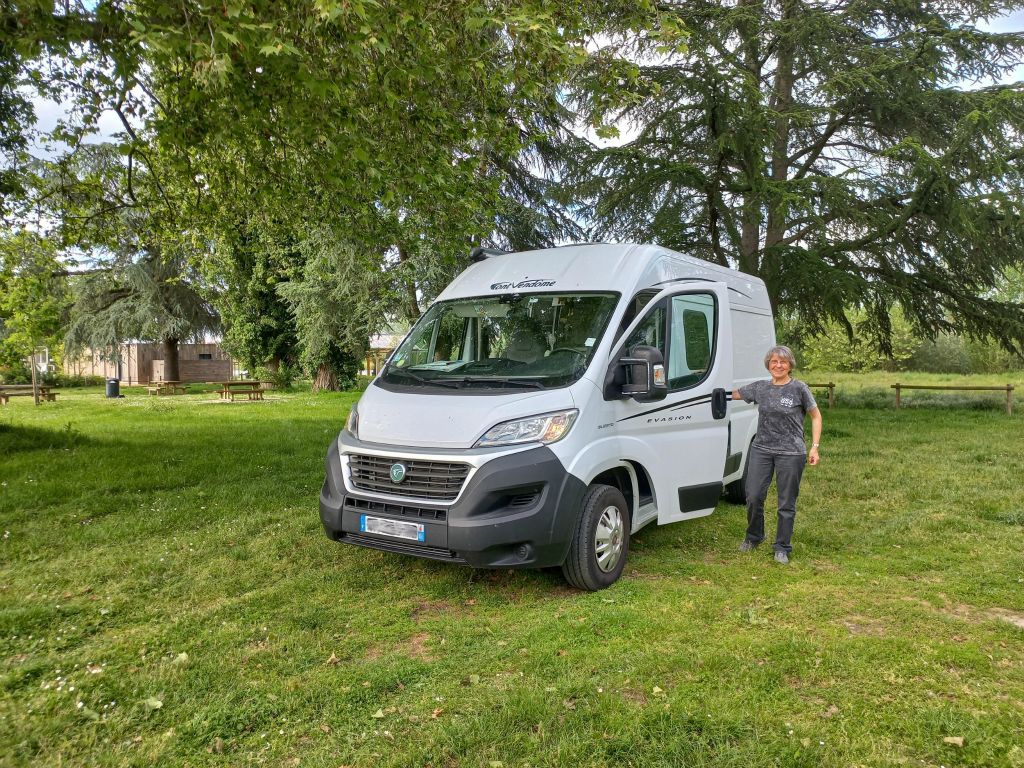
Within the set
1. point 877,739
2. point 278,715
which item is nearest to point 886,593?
point 877,739

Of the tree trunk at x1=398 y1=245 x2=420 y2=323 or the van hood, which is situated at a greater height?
the tree trunk at x1=398 y1=245 x2=420 y2=323

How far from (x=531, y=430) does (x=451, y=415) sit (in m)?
0.56

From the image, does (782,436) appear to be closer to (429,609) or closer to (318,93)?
(429,609)

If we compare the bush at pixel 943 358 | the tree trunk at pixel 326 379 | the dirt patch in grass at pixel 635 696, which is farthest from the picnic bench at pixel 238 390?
the bush at pixel 943 358

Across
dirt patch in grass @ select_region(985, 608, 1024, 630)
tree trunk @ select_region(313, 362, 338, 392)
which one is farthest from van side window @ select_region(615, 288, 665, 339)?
tree trunk @ select_region(313, 362, 338, 392)

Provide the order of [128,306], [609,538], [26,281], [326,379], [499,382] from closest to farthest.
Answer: [499,382] < [609,538] < [26,281] < [326,379] < [128,306]

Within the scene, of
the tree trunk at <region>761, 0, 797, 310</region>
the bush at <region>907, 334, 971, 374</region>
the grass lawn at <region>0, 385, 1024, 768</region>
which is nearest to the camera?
the grass lawn at <region>0, 385, 1024, 768</region>

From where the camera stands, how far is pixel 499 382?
4840mm

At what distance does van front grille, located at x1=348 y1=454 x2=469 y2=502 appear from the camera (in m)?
Answer: 4.45

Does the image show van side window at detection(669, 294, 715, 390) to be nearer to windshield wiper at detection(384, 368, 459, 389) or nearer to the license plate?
windshield wiper at detection(384, 368, 459, 389)

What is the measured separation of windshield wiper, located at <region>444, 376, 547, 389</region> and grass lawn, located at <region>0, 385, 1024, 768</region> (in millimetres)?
1554

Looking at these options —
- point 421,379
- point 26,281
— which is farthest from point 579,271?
point 26,281

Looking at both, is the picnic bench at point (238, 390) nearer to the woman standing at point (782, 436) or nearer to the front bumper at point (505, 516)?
the front bumper at point (505, 516)

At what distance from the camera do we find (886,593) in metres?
4.83
